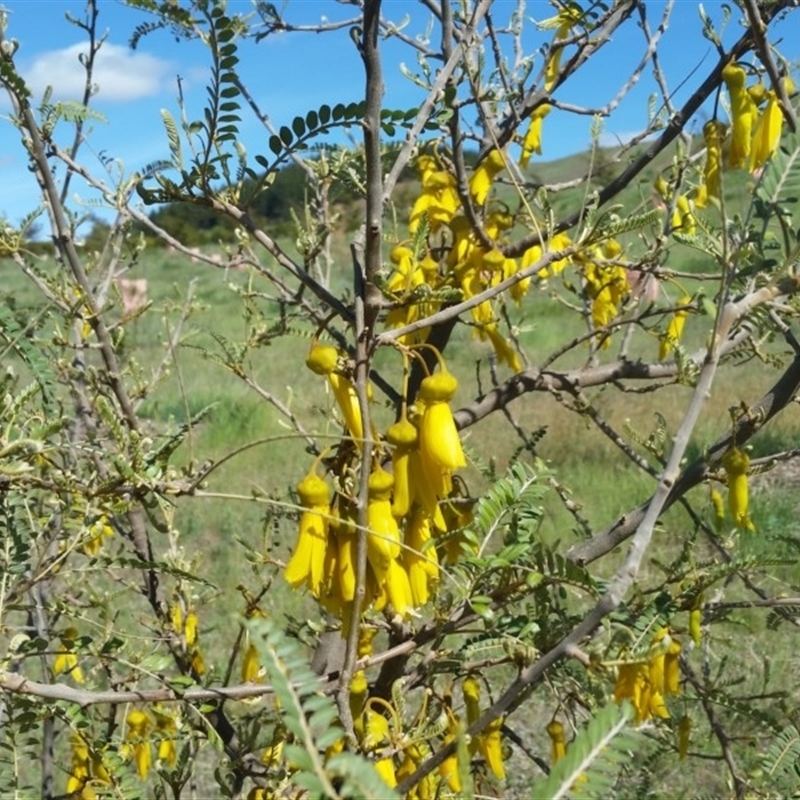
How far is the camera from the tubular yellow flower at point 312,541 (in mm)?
833

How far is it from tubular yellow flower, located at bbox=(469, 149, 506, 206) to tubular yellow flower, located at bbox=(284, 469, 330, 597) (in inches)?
28.2

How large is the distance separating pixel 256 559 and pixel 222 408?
16.0 feet

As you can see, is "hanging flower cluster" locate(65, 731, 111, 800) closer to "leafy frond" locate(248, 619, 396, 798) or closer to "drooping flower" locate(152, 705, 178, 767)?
"drooping flower" locate(152, 705, 178, 767)

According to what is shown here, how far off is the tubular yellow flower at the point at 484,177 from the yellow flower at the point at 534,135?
0.17 metres

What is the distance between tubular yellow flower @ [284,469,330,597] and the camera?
83cm

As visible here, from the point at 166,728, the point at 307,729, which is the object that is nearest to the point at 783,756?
the point at 307,729

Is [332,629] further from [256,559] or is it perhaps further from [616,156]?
[616,156]

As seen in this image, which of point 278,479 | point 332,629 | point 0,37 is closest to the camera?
point 0,37

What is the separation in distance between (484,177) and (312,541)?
78 cm

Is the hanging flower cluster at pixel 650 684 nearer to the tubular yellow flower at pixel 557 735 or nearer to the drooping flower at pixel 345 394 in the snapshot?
the tubular yellow flower at pixel 557 735

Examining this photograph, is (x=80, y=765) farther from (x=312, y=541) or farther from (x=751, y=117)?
(x=751, y=117)

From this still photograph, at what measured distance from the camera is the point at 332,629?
123 centimetres

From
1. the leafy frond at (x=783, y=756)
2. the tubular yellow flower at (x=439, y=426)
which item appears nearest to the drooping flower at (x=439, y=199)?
the tubular yellow flower at (x=439, y=426)

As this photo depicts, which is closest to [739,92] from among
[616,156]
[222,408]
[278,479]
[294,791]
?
[616,156]
